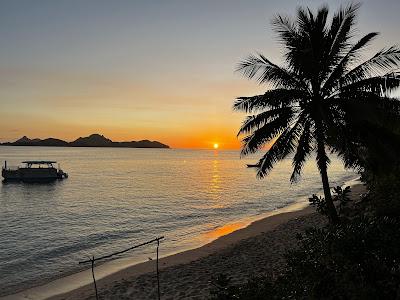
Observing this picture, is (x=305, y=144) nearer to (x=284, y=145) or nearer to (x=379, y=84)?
(x=284, y=145)

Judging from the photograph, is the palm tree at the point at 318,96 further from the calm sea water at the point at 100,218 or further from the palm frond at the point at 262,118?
the calm sea water at the point at 100,218

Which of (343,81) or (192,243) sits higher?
(343,81)

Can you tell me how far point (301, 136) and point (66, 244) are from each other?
21795mm

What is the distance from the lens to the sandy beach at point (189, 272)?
16109mm

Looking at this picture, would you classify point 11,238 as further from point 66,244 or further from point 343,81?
point 343,81

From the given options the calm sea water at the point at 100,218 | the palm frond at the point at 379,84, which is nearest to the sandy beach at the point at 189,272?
the calm sea water at the point at 100,218

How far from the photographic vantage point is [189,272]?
1842 centimetres

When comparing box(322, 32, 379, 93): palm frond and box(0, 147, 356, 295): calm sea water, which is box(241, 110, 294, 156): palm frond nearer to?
box(322, 32, 379, 93): palm frond

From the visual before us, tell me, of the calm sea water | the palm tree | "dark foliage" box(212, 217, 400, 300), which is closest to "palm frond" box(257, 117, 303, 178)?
the palm tree

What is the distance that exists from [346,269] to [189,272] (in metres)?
14.2

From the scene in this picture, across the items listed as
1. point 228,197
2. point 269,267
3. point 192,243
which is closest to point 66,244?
point 192,243

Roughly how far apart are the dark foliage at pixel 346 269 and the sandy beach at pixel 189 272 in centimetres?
916

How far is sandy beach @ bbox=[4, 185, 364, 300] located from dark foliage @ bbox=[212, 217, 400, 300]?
9.16 m

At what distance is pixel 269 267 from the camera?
1766 cm
